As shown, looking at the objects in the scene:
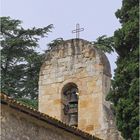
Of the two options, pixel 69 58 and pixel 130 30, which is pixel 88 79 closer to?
pixel 69 58

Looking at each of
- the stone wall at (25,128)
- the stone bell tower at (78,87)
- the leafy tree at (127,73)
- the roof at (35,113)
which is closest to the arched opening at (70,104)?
the stone bell tower at (78,87)

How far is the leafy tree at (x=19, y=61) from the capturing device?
2217cm

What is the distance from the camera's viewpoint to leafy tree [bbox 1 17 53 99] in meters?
22.2

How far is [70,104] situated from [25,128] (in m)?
4.06

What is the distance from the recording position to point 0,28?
23.1 meters

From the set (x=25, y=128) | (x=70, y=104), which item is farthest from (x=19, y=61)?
(x=25, y=128)

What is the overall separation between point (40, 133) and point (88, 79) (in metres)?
3.69

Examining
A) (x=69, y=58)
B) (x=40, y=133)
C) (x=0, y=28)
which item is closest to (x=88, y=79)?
(x=69, y=58)

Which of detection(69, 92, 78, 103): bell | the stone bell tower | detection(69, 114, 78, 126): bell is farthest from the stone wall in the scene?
detection(69, 92, 78, 103): bell

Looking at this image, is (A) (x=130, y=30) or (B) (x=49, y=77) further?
(B) (x=49, y=77)

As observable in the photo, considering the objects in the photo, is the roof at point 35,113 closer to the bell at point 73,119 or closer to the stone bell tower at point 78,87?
the stone bell tower at point 78,87

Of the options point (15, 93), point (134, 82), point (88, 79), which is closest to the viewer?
point (134, 82)

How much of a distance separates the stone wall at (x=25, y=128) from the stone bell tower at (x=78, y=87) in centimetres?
239

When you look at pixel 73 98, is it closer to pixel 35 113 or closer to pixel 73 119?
pixel 73 119
